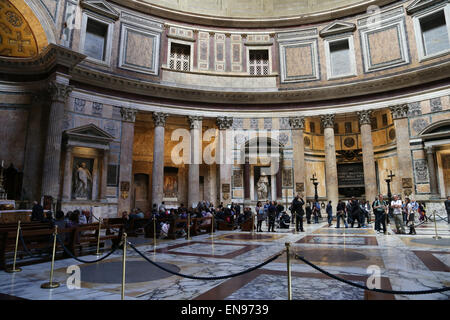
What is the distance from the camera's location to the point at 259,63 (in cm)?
2234

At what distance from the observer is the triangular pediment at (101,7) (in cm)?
1795

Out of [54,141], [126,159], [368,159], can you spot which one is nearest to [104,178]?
[126,159]

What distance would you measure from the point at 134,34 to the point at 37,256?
17.0 meters

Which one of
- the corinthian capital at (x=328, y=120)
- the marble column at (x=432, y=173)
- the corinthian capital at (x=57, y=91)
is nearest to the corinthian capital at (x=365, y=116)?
the corinthian capital at (x=328, y=120)

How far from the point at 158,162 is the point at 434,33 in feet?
64.6

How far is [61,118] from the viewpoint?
1518cm

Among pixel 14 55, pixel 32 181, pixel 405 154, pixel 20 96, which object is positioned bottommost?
pixel 32 181

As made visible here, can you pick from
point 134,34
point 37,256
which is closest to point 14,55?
point 134,34

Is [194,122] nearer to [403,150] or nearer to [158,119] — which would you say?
[158,119]

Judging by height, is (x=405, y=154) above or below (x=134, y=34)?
below

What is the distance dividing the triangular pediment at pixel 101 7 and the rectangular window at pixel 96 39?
0.68 meters

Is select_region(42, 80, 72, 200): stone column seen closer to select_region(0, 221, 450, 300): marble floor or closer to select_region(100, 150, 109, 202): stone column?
select_region(100, 150, 109, 202): stone column
